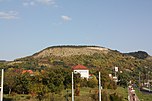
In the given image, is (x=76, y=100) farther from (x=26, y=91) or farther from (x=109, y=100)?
(x=26, y=91)

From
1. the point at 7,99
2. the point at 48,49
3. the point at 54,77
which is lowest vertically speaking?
the point at 7,99

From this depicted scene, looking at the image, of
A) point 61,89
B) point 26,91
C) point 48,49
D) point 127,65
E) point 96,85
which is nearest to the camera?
point 61,89

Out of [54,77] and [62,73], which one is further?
[62,73]

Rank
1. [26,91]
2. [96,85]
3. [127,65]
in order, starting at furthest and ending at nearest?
[127,65]
[96,85]
[26,91]

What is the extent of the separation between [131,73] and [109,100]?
183 feet

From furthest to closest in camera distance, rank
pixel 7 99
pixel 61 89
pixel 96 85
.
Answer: pixel 96 85 → pixel 61 89 → pixel 7 99

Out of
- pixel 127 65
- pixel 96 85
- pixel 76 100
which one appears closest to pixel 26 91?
pixel 76 100

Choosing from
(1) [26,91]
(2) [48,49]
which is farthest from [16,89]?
(2) [48,49]

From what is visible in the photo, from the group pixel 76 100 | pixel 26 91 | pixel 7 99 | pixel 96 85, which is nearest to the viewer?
pixel 76 100

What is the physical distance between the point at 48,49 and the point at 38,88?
122727 mm

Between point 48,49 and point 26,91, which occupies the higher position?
point 48,49

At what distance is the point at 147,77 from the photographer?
78.7 metres

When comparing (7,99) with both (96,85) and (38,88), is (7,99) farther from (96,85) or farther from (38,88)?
(96,85)

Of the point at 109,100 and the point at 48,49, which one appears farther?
the point at 48,49
